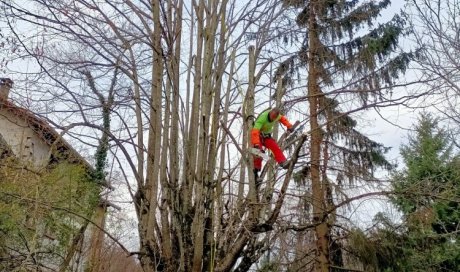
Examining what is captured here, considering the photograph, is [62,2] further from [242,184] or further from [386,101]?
[386,101]

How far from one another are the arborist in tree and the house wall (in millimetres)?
3778

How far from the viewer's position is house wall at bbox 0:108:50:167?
331 inches

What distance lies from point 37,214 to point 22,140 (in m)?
2.06

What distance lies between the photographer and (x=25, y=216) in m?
7.73

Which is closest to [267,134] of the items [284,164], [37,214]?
Answer: [284,164]

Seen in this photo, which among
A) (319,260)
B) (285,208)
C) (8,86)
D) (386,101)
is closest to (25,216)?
(8,86)

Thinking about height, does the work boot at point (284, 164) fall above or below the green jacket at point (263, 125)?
below

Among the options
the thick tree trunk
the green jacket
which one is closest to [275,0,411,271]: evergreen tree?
the thick tree trunk

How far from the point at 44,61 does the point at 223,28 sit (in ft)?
8.73

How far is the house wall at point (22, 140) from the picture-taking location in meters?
8.40

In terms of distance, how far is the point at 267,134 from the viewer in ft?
20.8

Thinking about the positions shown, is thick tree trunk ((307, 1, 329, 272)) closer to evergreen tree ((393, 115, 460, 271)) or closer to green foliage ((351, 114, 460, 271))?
green foliage ((351, 114, 460, 271))

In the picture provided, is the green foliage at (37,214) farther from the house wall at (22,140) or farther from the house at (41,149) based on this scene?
the house wall at (22,140)

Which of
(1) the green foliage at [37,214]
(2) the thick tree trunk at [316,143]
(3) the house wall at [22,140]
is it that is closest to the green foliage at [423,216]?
(2) the thick tree trunk at [316,143]
